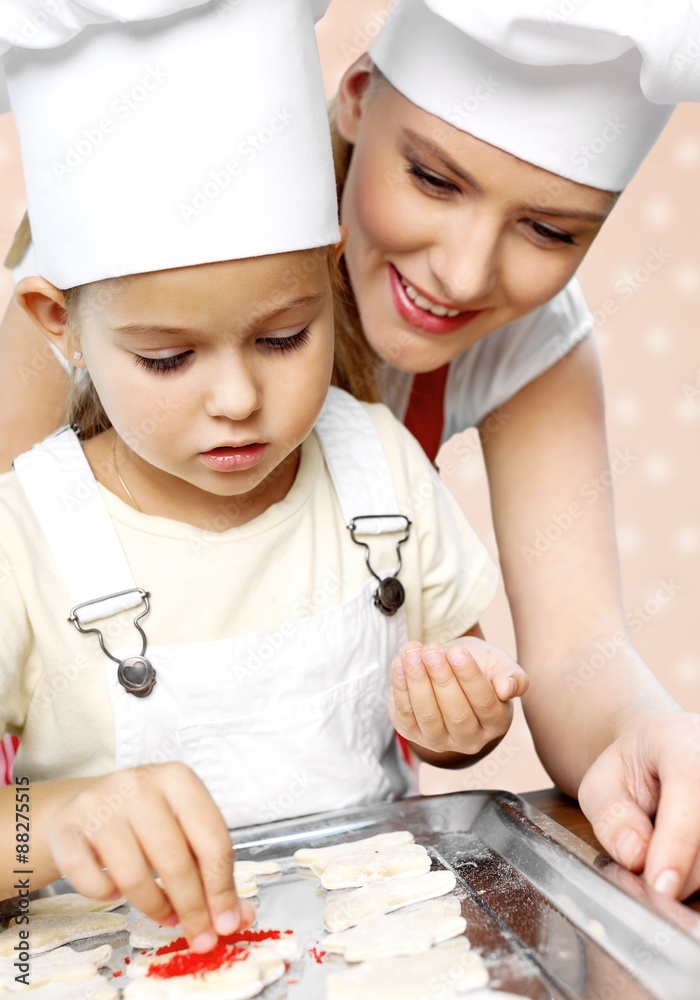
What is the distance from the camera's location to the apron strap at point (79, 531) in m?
0.77

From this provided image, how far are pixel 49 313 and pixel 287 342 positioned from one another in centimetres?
19

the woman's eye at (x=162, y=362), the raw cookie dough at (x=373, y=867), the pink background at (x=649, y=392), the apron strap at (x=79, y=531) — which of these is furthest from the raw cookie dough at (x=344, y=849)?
the pink background at (x=649, y=392)

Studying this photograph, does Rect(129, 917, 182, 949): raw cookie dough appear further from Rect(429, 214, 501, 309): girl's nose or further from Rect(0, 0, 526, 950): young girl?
Rect(429, 214, 501, 309): girl's nose

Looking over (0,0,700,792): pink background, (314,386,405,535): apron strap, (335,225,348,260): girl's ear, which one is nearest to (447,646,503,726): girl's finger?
(314,386,405,535): apron strap

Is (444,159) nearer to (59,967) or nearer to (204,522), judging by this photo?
(204,522)

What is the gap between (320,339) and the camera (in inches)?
29.5

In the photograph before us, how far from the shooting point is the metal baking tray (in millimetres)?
531

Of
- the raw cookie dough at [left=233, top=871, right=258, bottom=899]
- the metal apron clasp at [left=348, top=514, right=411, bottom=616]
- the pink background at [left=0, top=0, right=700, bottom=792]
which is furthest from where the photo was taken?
the pink background at [left=0, top=0, right=700, bottom=792]

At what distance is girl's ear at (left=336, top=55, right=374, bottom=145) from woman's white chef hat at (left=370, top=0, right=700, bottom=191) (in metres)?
0.05

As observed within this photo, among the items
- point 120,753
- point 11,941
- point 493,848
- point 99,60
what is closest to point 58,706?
point 120,753

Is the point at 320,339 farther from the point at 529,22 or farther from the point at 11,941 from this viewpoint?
the point at 11,941

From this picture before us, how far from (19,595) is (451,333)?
44cm

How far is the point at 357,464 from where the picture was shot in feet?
3.02

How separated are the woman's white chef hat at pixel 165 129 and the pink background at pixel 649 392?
3.77 ft
